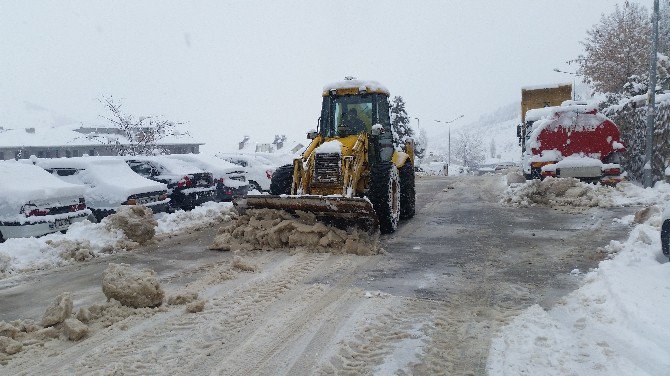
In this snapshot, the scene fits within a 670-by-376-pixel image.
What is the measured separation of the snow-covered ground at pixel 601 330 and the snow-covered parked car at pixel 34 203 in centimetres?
724

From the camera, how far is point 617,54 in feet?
96.0

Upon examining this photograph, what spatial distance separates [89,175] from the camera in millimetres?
10305

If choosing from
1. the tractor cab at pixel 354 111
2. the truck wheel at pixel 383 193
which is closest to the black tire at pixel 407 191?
the tractor cab at pixel 354 111

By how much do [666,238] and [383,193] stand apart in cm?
403

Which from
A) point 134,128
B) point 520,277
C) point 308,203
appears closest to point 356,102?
point 308,203

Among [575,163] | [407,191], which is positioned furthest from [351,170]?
[575,163]

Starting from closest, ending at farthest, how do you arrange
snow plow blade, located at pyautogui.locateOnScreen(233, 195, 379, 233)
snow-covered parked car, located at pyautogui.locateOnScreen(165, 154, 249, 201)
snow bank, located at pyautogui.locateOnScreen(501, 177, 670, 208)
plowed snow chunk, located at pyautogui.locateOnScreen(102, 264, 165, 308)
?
plowed snow chunk, located at pyautogui.locateOnScreen(102, 264, 165, 308), snow plow blade, located at pyautogui.locateOnScreen(233, 195, 379, 233), snow bank, located at pyautogui.locateOnScreen(501, 177, 670, 208), snow-covered parked car, located at pyautogui.locateOnScreen(165, 154, 249, 201)

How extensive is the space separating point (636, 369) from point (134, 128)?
36.3 meters

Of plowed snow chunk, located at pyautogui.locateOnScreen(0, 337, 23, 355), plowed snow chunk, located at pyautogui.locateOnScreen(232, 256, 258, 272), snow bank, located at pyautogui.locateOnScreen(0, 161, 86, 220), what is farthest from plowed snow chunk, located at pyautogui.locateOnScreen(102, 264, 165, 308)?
snow bank, located at pyautogui.locateOnScreen(0, 161, 86, 220)

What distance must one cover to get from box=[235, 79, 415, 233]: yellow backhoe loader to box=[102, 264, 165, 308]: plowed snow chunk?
3.00 m

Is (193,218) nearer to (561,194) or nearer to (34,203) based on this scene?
(34,203)

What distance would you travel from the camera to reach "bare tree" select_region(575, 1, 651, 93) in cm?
2889

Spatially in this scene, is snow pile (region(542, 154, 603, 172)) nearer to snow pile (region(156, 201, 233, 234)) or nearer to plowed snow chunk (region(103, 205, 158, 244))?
snow pile (region(156, 201, 233, 234))

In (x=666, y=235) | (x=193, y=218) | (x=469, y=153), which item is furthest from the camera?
(x=469, y=153)
